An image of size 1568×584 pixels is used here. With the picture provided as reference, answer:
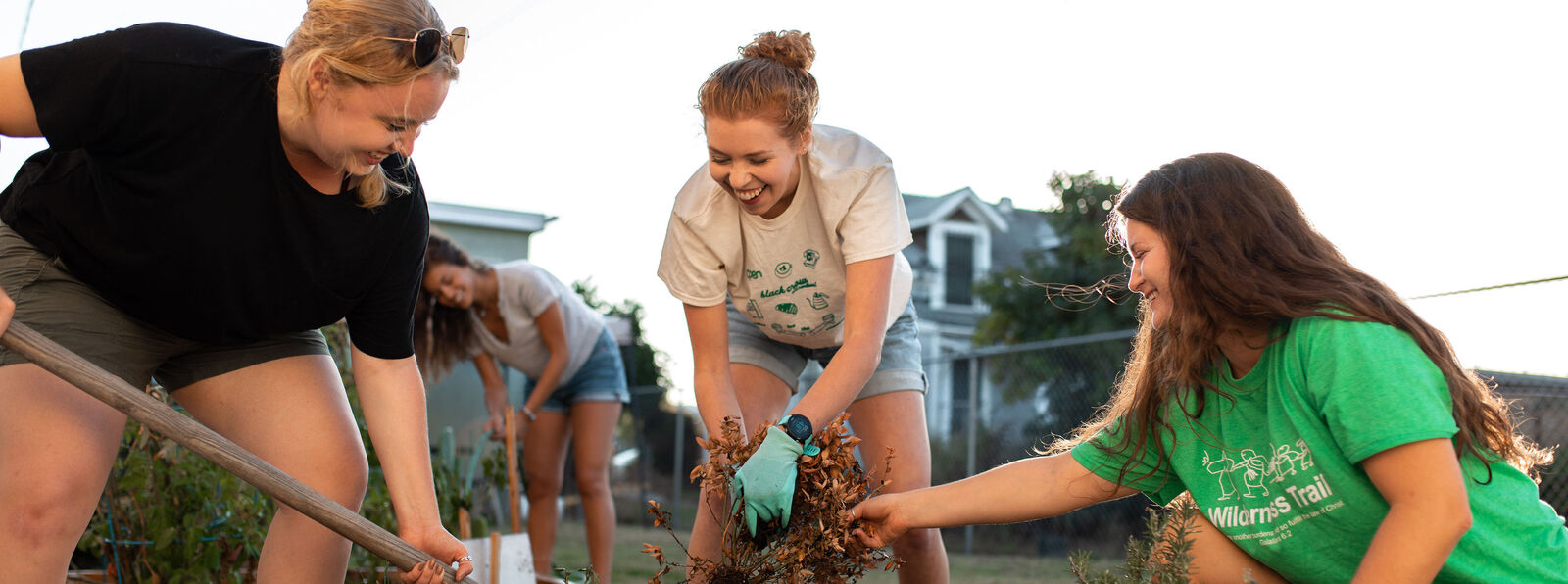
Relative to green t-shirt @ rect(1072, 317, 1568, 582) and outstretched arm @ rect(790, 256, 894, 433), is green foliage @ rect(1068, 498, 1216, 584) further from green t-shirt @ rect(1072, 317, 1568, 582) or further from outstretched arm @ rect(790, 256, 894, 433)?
outstretched arm @ rect(790, 256, 894, 433)

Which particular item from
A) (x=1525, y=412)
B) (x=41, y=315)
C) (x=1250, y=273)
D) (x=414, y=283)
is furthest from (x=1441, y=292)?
(x=41, y=315)

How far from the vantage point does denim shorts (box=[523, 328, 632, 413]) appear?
183 inches

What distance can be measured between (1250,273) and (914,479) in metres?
1.12

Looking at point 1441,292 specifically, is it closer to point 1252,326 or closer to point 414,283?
point 1252,326

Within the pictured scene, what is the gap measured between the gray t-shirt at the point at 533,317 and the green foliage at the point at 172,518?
1486 mm

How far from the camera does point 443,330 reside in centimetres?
493

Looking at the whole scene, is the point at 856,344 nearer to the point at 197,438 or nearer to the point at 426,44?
the point at 426,44

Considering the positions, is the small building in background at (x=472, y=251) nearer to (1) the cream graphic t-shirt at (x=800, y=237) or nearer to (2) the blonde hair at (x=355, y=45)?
(1) the cream graphic t-shirt at (x=800, y=237)

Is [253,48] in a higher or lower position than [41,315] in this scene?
higher

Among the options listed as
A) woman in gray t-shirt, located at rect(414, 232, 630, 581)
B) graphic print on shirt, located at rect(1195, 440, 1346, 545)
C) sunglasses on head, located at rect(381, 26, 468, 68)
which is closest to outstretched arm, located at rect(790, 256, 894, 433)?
graphic print on shirt, located at rect(1195, 440, 1346, 545)

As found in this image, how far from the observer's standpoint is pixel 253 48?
1947mm

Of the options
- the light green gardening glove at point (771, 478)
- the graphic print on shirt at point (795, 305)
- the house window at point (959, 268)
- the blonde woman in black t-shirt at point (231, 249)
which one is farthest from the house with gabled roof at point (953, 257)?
the blonde woman in black t-shirt at point (231, 249)

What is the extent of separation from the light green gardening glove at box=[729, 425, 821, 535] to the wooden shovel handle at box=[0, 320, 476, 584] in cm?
64

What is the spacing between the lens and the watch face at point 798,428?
2.19 metres
